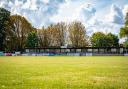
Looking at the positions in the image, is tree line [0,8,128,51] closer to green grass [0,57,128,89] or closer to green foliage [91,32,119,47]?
green foliage [91,32,119,47]

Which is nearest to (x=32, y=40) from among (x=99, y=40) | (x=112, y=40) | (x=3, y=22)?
(x=3, y=22)

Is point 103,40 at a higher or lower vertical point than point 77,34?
lower

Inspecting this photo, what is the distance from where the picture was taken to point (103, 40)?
162500mm

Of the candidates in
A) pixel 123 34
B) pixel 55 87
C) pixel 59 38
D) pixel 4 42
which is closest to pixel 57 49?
pixel 59 38

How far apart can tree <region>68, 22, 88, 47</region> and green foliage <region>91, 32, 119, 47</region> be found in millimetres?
32121

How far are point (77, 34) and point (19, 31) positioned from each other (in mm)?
22496

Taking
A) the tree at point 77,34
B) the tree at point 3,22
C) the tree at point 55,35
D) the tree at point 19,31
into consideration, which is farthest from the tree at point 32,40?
the tree at point 77,34

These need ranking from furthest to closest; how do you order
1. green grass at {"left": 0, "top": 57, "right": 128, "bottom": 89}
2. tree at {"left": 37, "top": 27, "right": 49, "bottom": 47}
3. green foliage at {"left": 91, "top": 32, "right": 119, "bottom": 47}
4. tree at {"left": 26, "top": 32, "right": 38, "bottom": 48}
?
green foliage at {"left": 91, "top": 32, "right": 119, "bottom": 47} → tree at {"left": 37, "top": 27, "right": 49, "bottom": 47} → tree at {"left": 26, "top": 32, "right": 38, "bottom": 48} → green grass at {"left": 0, "top": 57, "right": 128, "bottom": 89}

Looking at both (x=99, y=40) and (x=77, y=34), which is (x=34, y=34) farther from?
(x=99, y=40)

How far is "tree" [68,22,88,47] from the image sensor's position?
127 meters

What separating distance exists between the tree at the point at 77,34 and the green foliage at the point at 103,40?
32.1 m

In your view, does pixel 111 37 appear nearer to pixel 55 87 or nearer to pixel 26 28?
pixel 26 28

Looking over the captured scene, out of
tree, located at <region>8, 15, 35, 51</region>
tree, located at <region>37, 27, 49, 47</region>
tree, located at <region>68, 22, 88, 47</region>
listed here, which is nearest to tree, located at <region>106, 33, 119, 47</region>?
tree, located at <region>68, 22, 88, 47</region>

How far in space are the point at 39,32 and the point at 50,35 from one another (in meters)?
5.98
